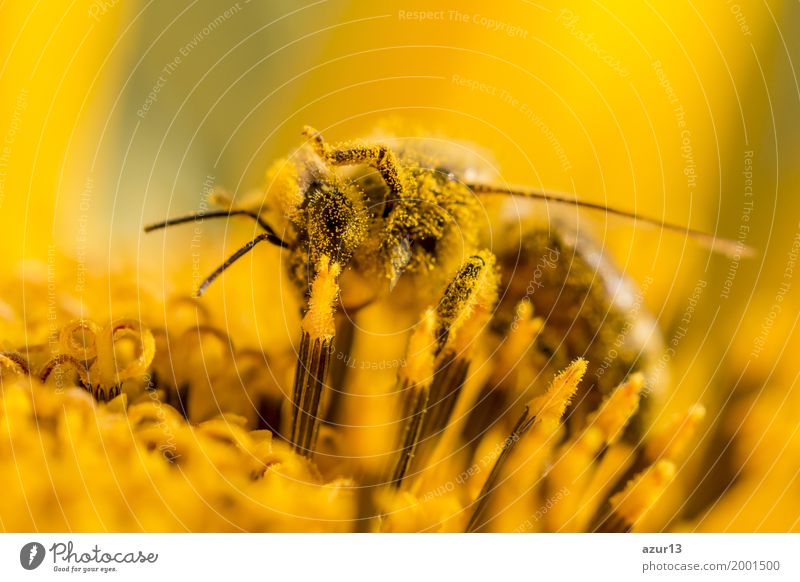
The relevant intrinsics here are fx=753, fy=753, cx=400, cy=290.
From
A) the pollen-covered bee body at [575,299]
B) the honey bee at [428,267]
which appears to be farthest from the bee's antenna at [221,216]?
the pollen-covered bee body at [575,299]

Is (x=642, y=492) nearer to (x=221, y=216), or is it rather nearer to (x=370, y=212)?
(x=370, y=212)

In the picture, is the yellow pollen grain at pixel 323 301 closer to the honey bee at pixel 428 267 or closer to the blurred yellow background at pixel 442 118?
the honey bee at pixel 428 267

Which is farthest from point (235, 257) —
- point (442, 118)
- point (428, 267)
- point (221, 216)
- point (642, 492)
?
point (642, 492)

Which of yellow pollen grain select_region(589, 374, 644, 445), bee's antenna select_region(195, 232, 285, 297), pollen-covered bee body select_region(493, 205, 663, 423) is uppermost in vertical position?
bee's antenna select_region(195, 232, 285, 297)

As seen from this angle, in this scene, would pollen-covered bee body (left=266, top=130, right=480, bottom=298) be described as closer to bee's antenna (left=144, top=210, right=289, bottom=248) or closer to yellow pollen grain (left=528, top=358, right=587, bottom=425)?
bee's antenna (left=144, top=210, right=289, bottom=248)

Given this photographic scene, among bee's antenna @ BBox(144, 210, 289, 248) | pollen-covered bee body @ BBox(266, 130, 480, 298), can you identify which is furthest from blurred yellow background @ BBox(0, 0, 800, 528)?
pollen-covered bee body @ BBox(266, 130, 480, 298)

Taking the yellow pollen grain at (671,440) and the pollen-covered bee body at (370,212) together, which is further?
the yellow pollen grain at (671,440)

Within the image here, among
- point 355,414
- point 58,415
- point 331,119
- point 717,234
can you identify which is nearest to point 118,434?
point 58,415
